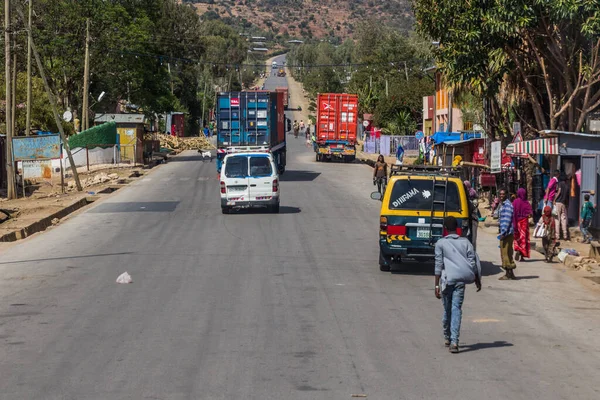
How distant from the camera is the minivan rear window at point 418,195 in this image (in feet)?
56.9

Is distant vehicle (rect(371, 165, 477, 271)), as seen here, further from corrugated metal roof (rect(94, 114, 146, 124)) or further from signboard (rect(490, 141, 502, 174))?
corrugated metal roof (rect(94, 114, 146, 124))

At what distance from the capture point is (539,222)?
21.7 m

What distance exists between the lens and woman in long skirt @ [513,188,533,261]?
19.3 metres

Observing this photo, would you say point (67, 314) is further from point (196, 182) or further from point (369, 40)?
point (369, 40)

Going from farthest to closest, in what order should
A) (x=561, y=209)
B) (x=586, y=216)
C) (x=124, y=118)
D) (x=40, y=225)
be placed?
(x=124, y=118)
(x=40, y=225)
(x=586, y=216)
(x=561, y=209)

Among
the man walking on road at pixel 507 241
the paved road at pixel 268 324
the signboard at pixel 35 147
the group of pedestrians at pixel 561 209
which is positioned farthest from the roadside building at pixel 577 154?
the signboard at pixel 35 147

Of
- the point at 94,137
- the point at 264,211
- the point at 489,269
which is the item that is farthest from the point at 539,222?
the point at 94,137

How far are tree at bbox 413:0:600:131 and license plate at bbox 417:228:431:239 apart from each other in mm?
9894

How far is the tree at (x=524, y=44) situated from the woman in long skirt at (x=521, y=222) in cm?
708

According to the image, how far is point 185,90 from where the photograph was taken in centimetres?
11331

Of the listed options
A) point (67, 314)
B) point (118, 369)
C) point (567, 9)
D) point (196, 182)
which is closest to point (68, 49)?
point (196, 182)

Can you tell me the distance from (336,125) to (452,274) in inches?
1900

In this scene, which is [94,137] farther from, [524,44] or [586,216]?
[586,216]

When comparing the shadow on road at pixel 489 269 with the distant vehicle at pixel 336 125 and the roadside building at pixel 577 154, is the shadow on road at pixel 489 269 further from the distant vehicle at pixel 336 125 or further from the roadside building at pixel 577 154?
the distant vehicle at pixel 336 125
